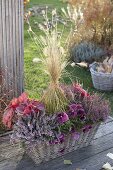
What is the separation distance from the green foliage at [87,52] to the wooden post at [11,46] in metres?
2.53

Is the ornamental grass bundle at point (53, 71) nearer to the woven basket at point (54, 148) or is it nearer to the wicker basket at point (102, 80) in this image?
the woven basket at point (54, 148)

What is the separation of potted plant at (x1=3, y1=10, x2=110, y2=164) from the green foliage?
2767mm

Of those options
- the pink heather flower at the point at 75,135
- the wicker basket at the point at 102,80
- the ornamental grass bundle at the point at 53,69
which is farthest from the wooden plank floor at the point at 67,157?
the wicker basket at the point at 102,80

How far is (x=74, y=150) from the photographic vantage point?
13.4ft

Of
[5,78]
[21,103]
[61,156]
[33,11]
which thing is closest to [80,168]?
[61,156]

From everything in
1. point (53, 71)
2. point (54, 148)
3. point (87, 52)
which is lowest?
point (54, 148)

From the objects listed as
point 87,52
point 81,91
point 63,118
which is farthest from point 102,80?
point 63,118

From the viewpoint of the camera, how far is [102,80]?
571 centimetres

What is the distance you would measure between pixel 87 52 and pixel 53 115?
3.21m

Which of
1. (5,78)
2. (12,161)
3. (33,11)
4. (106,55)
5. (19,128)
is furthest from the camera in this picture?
(33,11)

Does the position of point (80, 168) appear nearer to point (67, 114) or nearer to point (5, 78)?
point (67, 114)

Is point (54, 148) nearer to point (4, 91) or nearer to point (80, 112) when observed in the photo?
point (80, 112)

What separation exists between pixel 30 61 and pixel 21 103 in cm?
330

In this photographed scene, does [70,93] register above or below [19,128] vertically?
above
